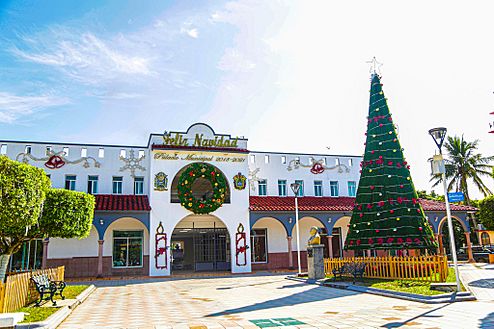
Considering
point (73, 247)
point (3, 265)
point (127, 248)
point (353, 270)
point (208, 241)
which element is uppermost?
point (208, 241)

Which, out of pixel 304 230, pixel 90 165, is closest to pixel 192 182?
pixel 90 165

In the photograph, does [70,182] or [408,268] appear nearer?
[408,268]

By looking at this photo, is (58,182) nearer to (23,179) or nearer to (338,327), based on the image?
(23,179)

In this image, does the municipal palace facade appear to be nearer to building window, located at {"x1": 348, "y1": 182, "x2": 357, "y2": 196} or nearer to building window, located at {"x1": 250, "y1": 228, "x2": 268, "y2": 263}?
building window, located at {"x1": 250, "y1": 228, "x2": 268, "y2": 263}

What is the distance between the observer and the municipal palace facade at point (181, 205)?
2173 centimetres

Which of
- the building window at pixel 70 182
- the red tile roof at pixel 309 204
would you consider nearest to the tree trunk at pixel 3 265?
the building window at pixel 70 182

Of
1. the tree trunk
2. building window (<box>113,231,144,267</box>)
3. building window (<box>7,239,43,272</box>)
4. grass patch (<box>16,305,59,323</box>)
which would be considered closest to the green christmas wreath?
building window (<box>113,231,144,267</box>)

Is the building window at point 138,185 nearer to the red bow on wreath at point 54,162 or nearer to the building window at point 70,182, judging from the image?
the building window at point 70,182

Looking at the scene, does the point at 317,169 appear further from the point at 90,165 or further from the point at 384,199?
the point at 90,165

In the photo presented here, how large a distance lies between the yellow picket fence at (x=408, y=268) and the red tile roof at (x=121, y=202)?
445 inches

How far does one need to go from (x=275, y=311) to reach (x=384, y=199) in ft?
28.2

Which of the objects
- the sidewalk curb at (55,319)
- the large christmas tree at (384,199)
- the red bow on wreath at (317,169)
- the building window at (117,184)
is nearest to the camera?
the sidewalk curb at (55,319)

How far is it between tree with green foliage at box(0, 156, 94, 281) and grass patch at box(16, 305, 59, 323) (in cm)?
171

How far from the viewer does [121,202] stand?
22.2 m
